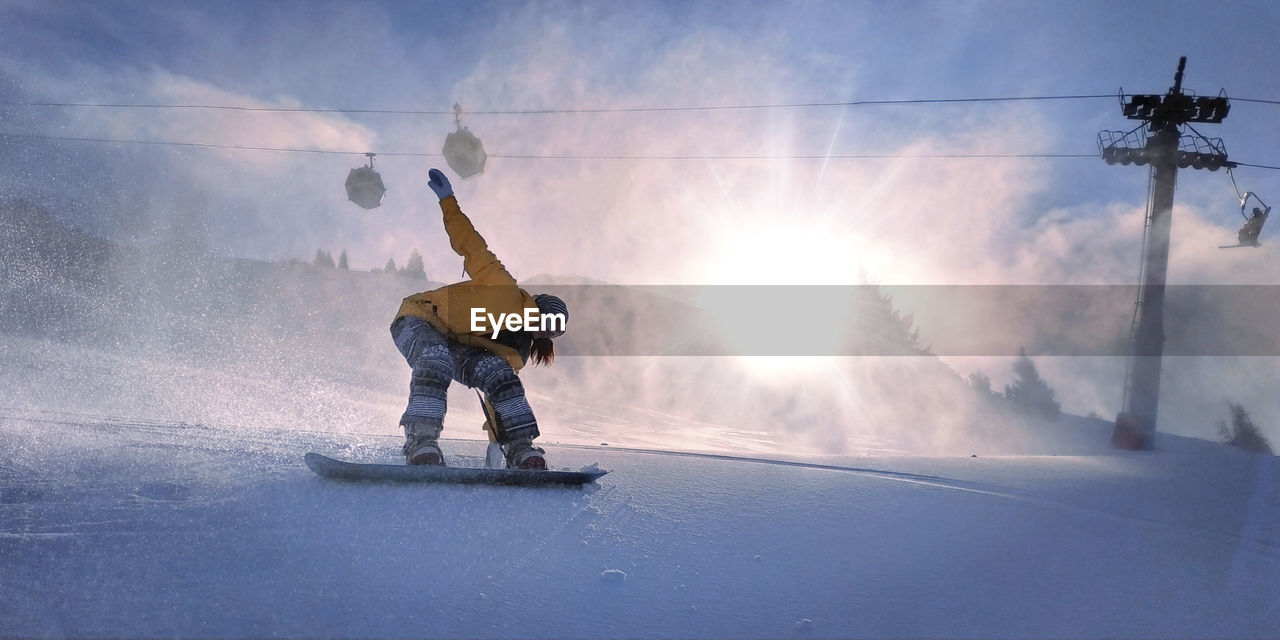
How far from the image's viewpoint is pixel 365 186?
11.9 meters

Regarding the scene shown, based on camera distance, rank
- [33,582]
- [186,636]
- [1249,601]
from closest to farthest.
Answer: [186,636] → [33,582] → [1249,601]

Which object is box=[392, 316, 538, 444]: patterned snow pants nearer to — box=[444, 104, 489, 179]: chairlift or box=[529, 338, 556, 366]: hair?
box=[529, 338, 556, 366]: hair

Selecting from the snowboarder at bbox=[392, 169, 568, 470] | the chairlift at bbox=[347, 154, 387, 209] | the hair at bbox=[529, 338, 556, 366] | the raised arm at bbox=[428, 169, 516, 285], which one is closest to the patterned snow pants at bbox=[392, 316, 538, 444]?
the snowboarder at bbox=[392, 169, 568, 470]

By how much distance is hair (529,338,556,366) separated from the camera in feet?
13.8

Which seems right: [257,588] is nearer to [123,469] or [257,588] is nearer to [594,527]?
[594,527]

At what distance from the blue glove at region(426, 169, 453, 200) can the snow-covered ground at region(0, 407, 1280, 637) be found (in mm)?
1743

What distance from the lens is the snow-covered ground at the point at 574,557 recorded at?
1587 mm

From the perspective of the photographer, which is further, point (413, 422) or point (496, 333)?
point (496, 333)

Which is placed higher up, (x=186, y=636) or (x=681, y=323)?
(x=681, y=323)

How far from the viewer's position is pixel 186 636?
1388 millimetres

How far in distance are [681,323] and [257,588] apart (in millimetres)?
41794

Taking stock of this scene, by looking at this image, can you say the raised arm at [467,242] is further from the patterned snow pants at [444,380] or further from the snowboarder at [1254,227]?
the snowboarder at [1254,227]

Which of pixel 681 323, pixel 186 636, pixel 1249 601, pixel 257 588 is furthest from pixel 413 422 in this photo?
pixel 681 323

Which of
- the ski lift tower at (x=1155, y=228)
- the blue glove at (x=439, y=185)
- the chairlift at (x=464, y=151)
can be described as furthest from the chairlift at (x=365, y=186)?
the ski lift tower at (x=1155, y=228)
